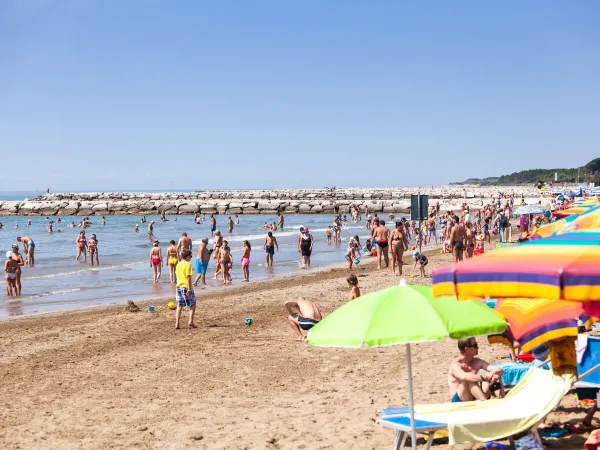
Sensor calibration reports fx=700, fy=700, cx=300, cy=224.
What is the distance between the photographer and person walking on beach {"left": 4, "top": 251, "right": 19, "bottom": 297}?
19062 mm

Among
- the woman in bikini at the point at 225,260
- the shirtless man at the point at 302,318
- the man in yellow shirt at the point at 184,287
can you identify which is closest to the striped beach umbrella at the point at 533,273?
the shirtless man at the point at 302,318

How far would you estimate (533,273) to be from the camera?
3926 millimetres

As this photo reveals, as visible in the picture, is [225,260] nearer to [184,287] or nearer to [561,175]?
[184,287]

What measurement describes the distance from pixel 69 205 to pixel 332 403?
3009 inches

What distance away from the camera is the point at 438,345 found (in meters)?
10.3

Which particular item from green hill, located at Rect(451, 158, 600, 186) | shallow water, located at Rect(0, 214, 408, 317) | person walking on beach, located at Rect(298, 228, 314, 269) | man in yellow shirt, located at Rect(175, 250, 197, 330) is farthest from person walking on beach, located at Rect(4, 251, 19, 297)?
green hill, located at Rect(451, 158, 600, 186)

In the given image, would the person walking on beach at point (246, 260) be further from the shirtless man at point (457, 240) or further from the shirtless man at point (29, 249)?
the shirtless man at point (29, 249)

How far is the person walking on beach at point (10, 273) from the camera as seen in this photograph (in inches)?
750

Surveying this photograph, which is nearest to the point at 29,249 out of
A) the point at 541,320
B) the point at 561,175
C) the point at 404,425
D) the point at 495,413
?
the point at 404,425

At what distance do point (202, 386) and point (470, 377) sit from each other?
12.0ft

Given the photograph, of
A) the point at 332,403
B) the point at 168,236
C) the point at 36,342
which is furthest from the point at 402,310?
the point at 168,236

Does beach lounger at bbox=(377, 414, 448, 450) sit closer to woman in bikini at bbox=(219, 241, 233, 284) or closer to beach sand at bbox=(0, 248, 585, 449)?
beach sand at bbox=(0, 248, 585, 449)

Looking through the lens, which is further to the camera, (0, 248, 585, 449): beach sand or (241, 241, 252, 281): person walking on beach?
(241, 241, 252, 281): person walking on beach

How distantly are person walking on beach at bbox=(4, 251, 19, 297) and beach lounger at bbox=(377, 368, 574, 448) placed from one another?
50.9 feet
